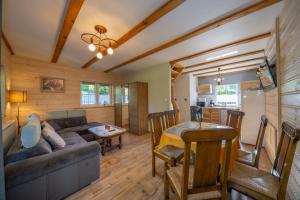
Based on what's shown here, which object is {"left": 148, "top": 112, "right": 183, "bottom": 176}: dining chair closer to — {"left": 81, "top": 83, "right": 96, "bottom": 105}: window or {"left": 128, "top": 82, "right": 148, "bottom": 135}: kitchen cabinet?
{"left": 128, "top": 82, "right": 148, "bottom": 135}: kitchen cabinet

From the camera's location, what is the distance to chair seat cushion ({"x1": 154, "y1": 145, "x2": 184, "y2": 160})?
171 cm

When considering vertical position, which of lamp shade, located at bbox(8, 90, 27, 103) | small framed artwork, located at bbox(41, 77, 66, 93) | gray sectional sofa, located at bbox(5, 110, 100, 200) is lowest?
gray sectional sofa, located at bbox(5, 110, 100, 200)

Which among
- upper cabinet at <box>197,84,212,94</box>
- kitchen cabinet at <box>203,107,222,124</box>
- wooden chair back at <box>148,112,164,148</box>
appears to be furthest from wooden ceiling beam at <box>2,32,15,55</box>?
upper cabinet at <box>197,84,212,94</box>

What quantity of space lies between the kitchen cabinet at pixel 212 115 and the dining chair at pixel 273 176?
445 centimetres

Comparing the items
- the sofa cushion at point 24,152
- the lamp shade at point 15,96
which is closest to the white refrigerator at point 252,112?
the sofa cushion at point 24,152

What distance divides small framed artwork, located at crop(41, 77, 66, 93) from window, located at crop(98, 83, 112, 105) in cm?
140

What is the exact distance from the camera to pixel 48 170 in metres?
1.50

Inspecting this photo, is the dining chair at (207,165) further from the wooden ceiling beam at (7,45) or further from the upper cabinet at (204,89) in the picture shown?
the upper cabinet at (204,89)

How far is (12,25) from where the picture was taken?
7.07 feet

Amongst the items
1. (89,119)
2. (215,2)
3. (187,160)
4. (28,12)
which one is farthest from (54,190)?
(89,119)

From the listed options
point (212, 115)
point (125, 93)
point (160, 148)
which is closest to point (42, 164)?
point (160, 148)

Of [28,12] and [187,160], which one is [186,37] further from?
[28,12]

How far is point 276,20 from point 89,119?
233 inches

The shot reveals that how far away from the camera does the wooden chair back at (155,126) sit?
207 cm
